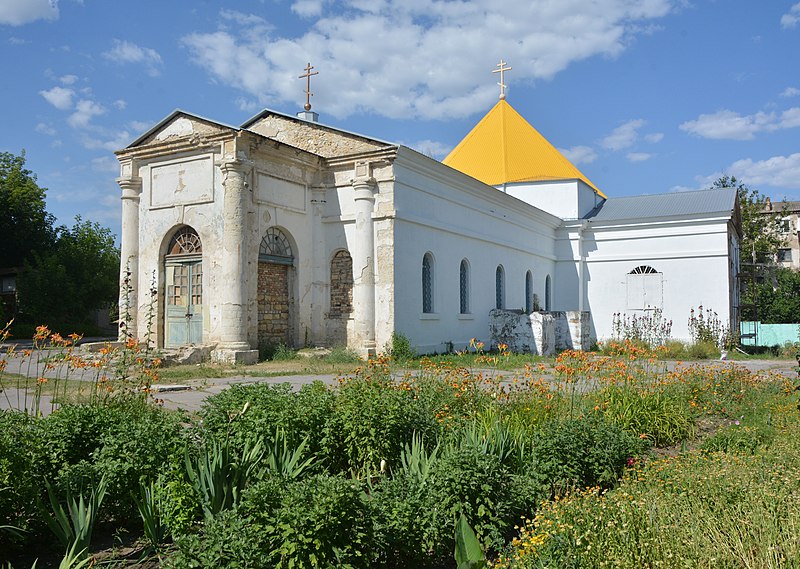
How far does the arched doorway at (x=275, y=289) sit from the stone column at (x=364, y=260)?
1.79 meters

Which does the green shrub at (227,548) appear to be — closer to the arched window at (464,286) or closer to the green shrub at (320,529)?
the green shrub at (320,529)

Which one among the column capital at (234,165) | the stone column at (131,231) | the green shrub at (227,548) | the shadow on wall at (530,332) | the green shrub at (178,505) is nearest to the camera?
the green shrub at (227,548)

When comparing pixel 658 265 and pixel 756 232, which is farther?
pixel 756 232

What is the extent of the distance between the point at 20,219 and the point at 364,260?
24.5m

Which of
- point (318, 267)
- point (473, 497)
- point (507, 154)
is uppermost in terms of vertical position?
point (507, 154)

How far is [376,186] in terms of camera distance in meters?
18.0

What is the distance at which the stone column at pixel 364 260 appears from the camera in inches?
695

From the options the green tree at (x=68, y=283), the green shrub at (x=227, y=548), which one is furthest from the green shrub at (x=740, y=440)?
the green tree at (x=68, y=283)

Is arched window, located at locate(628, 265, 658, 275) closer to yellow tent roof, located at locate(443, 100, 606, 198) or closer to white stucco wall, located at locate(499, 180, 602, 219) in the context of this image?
white stucco wall, located at locate(499, 180, 602, 219)

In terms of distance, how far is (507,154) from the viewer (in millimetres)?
31391

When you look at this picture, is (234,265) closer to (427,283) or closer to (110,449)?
(427,283)

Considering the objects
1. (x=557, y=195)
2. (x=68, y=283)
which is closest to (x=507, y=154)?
(x=557, y=195)

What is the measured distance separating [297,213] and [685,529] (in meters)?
15.3

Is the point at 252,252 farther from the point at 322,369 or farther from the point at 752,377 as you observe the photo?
the point at 752,377
